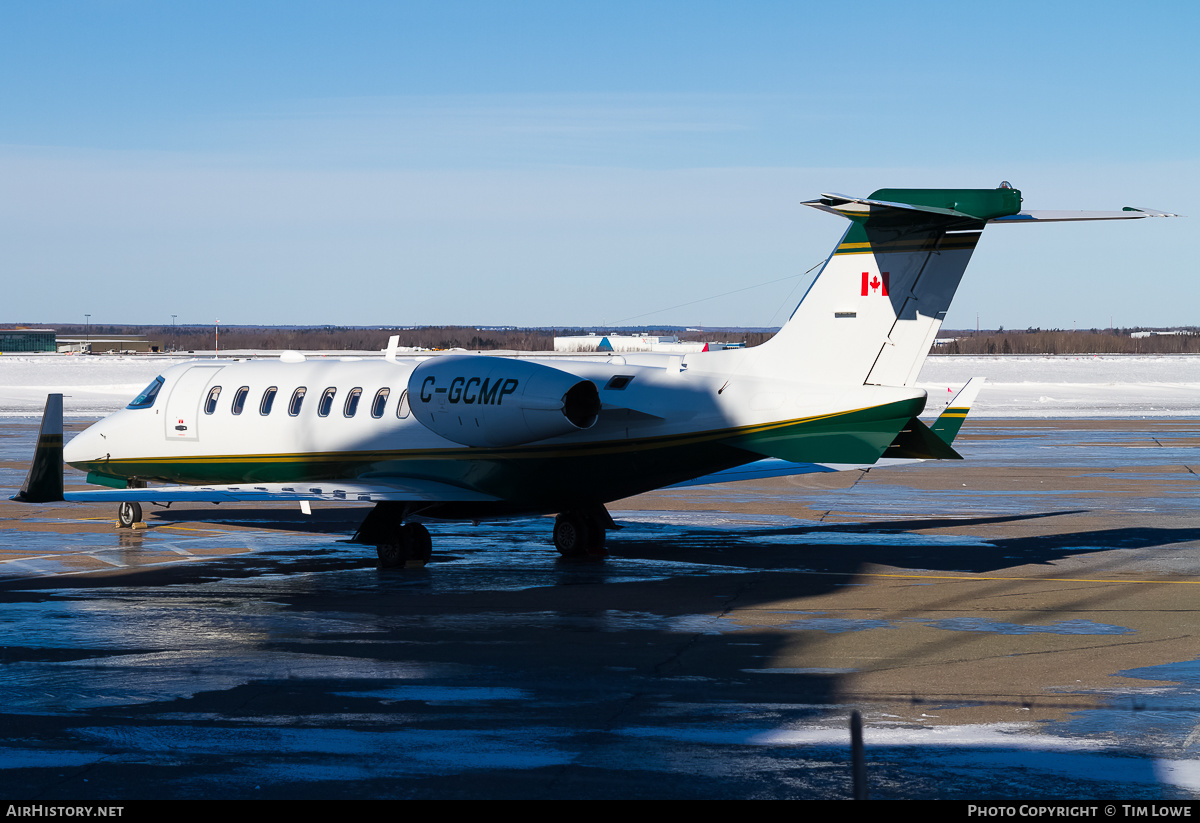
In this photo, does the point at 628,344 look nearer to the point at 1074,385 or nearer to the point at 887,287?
the point at 1074,385

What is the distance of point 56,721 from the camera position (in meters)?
9.70

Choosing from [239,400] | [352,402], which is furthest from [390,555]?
[239,400]

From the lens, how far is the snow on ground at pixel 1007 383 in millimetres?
52516

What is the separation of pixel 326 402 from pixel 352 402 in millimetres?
496

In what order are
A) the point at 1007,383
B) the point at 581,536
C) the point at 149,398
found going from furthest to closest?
the point at 1007,383
the point at 149,398
the point at 581,536

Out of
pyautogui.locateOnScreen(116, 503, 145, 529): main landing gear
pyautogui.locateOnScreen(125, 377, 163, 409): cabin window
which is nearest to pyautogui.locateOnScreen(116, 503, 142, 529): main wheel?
pyautogui.locateOnScreen(116, 503, 145, 529): main landing gear

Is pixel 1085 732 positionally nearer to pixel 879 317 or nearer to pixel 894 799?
pixel 894 799

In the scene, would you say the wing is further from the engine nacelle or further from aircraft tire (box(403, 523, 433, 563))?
the engine nacelle

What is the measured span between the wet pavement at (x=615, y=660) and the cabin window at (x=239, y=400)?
6.82 ft

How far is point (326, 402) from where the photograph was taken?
19.2 m

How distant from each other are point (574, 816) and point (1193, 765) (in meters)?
4.95

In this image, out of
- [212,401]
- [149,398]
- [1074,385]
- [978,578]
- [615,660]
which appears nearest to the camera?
[615,660]

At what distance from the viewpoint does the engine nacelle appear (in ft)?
54.5

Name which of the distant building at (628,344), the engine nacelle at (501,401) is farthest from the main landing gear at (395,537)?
the distant building at (628,344)
